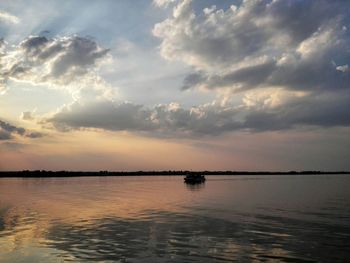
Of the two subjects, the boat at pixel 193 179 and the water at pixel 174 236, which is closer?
the water at pixel 174 236

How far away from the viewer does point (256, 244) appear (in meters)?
27.8

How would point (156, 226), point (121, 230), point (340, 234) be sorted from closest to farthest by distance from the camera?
point (340, 234)
point (121, 230)
point (156, 226)

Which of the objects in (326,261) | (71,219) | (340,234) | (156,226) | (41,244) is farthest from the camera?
(71,219)

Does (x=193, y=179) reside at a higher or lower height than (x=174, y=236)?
higher

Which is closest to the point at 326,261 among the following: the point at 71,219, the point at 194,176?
the point at 71,219

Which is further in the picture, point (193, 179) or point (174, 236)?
point (193, 179)

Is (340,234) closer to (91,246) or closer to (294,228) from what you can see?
(294,228)

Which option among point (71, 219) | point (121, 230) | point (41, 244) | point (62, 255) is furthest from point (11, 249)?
point (71, 219)

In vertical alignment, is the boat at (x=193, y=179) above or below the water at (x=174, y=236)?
above

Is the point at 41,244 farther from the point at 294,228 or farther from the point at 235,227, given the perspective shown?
the point at 294,228

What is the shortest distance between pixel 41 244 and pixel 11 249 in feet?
7.26

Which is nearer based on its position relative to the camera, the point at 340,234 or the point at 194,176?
the point at 340,234

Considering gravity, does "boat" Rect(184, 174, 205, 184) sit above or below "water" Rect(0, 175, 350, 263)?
above

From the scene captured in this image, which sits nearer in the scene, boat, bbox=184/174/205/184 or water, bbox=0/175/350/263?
water, bbox=0/175/350/263
